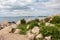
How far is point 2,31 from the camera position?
8164 mm

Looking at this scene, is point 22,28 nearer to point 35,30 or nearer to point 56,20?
point 35,30

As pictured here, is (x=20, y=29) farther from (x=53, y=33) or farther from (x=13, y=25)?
(x=53, y=33)

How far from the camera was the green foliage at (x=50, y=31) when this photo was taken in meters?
7.29

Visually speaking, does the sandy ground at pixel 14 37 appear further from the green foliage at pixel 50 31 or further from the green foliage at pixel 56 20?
the green foliage at pixel 56 20

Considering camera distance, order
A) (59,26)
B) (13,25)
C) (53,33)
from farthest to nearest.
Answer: (13,25), (59,26), (53,33)

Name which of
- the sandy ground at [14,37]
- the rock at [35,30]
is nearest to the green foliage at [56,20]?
the rock at [35,30]

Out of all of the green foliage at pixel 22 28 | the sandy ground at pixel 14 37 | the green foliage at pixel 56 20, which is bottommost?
the sandy ground at pixel 14 37

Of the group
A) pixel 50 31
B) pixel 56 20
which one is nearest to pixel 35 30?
pixel 50 31

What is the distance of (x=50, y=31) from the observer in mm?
7387

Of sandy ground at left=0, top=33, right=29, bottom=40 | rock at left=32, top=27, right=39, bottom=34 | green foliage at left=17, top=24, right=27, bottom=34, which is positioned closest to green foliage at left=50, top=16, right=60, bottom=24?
rock at left=32, top=27, right=39, bottom=34

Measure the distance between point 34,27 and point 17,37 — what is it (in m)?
0.72

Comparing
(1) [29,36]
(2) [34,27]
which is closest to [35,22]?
(2) [34,27]

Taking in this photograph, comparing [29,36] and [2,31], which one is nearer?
[29,36]

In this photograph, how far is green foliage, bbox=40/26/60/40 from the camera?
23.9 ft
